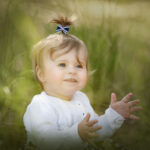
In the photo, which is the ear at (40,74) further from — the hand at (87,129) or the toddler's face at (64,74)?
the hand at (87,129)

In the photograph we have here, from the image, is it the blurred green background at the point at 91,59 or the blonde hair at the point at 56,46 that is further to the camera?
the blurred green background at the point at 91,59

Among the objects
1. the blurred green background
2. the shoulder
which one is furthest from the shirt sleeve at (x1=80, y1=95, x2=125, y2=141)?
the shoulder

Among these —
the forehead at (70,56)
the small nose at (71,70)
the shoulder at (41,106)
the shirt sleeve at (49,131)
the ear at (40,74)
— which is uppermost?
the forehead at (70,56)

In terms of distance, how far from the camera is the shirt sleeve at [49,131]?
1229 mm

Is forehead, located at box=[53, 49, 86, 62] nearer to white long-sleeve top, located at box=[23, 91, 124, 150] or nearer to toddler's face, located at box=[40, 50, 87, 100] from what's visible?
toddler's face, located at box=[40, 50, 87, 100]

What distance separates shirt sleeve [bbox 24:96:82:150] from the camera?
1.23 m

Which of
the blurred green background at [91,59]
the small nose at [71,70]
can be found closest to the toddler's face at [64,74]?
the small nose at [71,70]

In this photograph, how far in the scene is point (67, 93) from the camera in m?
1.35

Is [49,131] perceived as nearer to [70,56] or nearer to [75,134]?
[75,134]

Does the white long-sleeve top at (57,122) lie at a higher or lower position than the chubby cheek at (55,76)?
lower

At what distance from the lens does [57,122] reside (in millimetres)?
1292

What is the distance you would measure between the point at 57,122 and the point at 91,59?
72 centimetres

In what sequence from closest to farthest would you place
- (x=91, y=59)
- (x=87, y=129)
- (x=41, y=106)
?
1. (x=87, y=129)
2. (x=41, y=106)
3. (x=91, y=59)

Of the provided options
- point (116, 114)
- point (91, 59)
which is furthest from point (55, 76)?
point (91, 59)
